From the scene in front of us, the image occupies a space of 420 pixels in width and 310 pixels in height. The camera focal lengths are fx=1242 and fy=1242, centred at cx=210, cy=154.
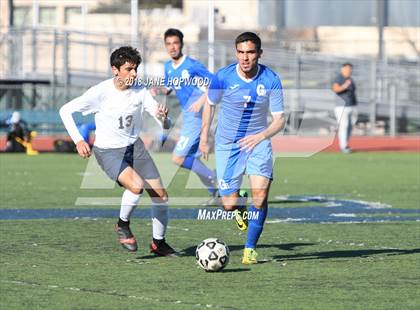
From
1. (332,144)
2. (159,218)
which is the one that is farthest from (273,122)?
(332,144)

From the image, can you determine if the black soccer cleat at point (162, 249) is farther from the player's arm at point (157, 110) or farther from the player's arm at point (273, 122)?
the player's arm at point (273, 122)

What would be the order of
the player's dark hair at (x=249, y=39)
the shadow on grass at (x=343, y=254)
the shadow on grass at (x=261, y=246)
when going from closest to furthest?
the player's dark hair at (x=249, y=39)
the shadow on grass at (x=343, y=254)
the shadow on grass at (x=261, y=246)

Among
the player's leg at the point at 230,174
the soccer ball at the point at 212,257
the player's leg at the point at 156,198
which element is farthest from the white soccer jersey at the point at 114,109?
the soccer ball at the point at 212,257

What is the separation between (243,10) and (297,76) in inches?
945

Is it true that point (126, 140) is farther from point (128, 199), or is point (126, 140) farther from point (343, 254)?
point (343, 254)

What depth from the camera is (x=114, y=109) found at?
496 inches

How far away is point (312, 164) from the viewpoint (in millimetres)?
28297

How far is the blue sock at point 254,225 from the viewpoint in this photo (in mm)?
12000

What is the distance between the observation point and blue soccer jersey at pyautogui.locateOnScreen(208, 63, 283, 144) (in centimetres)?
1217

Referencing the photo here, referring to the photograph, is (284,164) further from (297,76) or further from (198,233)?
(198,233)

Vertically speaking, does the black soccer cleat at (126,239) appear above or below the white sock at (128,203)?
below

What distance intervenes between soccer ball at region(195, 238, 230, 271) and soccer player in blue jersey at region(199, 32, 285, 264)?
0.63m

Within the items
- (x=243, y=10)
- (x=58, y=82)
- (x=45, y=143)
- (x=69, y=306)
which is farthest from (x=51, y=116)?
(x=243, y=10)

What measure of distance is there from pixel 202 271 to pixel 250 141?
1.38m
